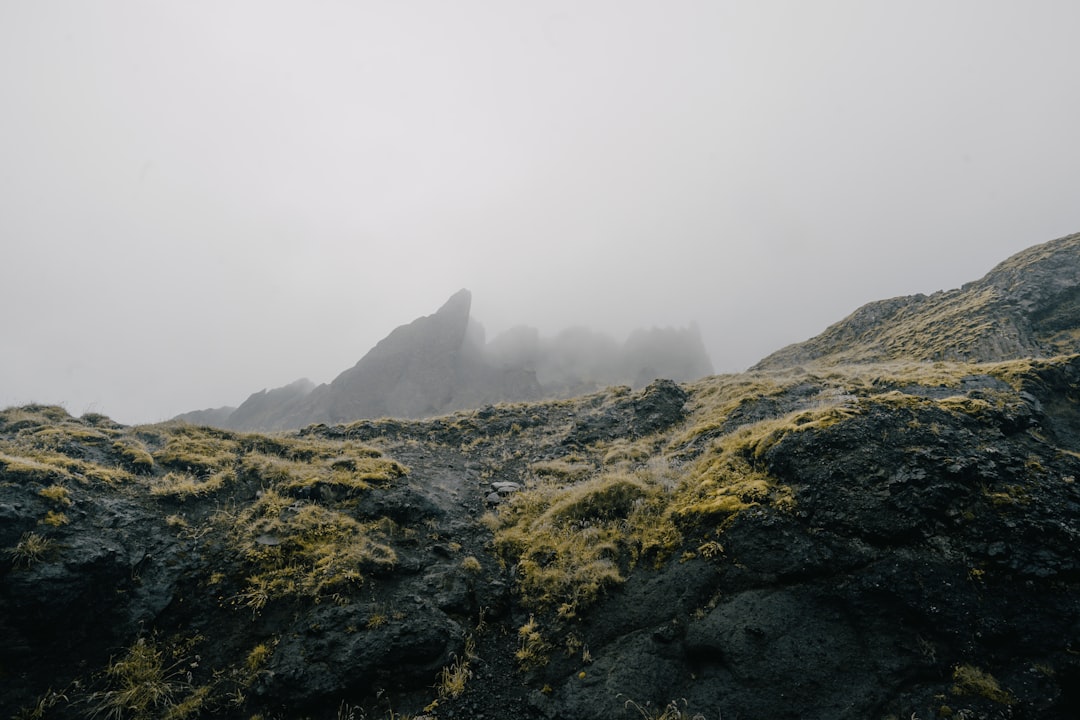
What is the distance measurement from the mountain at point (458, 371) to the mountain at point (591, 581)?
11175 centimetres

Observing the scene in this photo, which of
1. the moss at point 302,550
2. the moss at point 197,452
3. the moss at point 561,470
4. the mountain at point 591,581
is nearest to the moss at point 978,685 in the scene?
the mountain at point 591,581

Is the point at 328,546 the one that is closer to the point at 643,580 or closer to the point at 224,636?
the point at 224,636

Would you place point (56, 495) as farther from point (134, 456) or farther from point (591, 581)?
point (591, 581)

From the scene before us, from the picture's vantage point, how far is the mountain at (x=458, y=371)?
137125mm

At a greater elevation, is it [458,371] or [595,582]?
[458,371]

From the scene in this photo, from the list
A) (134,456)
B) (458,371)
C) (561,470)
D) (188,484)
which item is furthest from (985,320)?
(458,371)

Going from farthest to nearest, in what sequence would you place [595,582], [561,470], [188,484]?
[561,470] < [188,484] < [595,582]

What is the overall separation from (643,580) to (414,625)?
231 inches

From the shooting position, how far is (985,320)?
3108cm

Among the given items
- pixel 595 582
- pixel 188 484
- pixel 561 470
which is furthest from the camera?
pixel 561 470

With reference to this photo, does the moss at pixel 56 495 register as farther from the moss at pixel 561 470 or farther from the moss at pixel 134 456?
the moss at pixel 561 470

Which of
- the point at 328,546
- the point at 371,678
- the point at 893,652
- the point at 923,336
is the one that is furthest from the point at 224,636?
the point at 923,336

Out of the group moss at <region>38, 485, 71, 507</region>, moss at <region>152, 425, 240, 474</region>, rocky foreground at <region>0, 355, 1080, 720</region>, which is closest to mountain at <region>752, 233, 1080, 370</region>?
rocky foreground at <region>0, 355, 1080, 720</region>

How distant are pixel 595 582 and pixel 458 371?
14370cm
